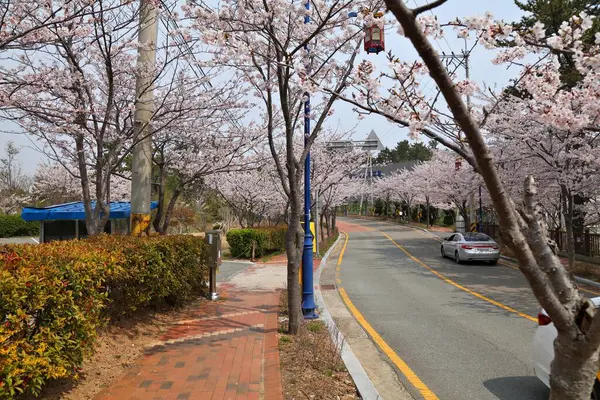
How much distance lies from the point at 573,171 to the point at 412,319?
8.53 metres

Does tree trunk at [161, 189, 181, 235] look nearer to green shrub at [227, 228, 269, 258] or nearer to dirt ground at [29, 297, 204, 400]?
dirt ground at [29, 297, 204, 400]

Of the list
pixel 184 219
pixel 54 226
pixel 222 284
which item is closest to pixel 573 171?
pixel 222 284

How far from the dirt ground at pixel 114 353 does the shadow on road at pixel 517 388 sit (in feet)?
14.4

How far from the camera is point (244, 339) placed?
6.40 meters

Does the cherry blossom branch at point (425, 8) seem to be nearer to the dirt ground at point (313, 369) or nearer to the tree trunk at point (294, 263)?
the dirt ground at point (313, 369)

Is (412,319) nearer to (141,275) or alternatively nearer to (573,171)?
(141,275)

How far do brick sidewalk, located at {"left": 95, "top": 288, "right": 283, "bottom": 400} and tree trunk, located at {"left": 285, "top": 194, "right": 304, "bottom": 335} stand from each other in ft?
1.31

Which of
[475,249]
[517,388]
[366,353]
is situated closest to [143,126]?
[366,353]

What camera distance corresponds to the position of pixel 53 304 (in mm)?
3830

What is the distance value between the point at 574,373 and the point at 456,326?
20.9 feet

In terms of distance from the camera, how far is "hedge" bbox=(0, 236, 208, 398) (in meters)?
→ 3.32

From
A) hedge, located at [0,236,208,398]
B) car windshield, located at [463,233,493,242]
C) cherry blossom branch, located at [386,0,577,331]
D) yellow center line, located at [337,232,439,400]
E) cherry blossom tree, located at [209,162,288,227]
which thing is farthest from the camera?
cherry blossom tree, located at [209,162,288,227]

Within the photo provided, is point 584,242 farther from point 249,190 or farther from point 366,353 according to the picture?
point 249,190

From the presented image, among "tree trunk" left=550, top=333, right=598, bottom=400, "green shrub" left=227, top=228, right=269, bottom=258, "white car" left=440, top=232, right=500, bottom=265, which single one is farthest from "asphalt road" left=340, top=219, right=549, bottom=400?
"green shrub" left=227, top=228, right=269, bottom=258
